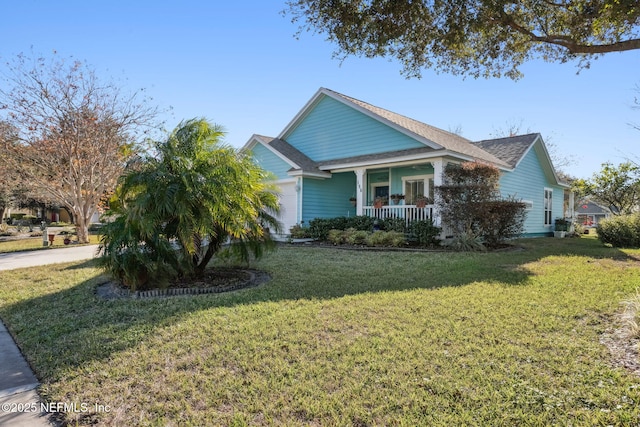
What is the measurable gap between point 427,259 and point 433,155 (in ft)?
15.7

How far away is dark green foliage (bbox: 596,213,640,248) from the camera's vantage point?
1298 cm

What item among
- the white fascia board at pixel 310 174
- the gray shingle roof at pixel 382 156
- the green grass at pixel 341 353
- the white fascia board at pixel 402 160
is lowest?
the green grass at pixel 341 353

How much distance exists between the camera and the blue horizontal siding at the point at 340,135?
15062 mm

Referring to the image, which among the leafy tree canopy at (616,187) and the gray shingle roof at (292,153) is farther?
the leafy tree canopy at (616,187)

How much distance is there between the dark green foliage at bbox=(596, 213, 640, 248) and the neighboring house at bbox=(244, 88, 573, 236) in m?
2.74

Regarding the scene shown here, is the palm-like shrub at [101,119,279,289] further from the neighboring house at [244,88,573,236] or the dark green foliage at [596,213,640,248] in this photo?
the dark green foliage at [596,213,640,248]

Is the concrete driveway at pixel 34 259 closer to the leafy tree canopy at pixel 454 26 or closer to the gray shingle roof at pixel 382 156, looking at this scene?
the leafy tree canopy at pixel 454 26

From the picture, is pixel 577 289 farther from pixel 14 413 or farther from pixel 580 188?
pixel 580 188

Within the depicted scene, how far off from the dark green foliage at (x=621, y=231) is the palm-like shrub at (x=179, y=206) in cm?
1364

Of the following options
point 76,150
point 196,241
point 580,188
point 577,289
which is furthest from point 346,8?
point 580,188

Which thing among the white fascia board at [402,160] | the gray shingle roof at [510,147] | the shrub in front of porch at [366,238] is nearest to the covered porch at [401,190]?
the white fascia board at [402,160]

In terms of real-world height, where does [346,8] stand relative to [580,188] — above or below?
above

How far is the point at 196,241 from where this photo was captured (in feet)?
21.6

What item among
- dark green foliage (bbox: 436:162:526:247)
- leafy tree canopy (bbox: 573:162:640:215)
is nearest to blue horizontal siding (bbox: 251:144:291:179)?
dark green foliage (bbox: 436:162:526:247)
